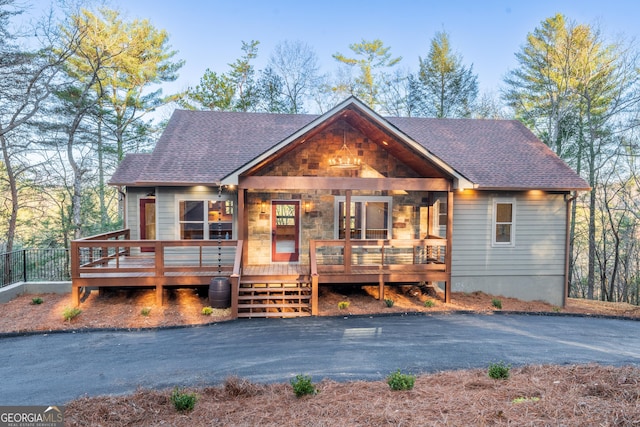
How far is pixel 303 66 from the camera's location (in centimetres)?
2464

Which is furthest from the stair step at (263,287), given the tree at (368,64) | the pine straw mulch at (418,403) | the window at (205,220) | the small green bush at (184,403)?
the tree at (368,64)

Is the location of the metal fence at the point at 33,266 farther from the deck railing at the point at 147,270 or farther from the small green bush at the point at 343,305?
the small green bush at the point at 343,305

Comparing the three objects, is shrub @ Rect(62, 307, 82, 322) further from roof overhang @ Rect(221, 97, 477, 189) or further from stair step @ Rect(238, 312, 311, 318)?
roof overhang @ Rect(221, 97, 477, 189)

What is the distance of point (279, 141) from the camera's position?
32.1 ft

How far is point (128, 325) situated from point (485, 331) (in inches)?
296

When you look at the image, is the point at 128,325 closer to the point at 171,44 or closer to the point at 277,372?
the point at 277,372

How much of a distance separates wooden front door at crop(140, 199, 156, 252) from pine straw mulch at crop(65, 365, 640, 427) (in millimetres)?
7871

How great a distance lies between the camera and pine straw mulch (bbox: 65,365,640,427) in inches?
136

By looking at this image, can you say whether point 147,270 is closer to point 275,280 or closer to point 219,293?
point 219,293

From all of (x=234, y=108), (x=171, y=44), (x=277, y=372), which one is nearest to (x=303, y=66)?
(x=234, y=108)

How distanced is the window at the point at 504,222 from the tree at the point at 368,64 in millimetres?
15046

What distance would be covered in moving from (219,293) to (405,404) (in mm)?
5589

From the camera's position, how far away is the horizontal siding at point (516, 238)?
35.7ft

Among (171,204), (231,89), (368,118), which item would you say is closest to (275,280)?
(171,204)
